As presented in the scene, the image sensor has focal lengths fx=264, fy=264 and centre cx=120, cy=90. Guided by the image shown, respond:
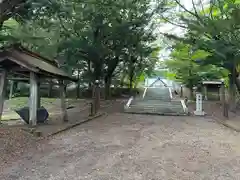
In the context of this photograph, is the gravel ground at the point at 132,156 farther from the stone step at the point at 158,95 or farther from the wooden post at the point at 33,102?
the stone step at the point at 158,95

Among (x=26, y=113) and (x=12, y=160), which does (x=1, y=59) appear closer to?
(x=26, y=113)

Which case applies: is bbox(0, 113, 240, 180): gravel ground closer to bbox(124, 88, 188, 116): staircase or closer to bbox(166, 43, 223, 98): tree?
bbox(124, 88, 188, 116): staircase

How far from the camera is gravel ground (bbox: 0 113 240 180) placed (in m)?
4.61

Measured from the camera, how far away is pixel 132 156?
5.76 m

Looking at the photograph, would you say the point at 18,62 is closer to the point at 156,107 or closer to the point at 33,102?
the point at 33,102

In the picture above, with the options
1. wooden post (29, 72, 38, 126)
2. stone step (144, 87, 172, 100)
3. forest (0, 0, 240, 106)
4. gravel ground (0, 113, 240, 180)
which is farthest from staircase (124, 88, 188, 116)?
wooden post (29, 72, 38, 126)

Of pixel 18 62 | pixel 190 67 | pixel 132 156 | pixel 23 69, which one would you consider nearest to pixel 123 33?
pixel 190 67

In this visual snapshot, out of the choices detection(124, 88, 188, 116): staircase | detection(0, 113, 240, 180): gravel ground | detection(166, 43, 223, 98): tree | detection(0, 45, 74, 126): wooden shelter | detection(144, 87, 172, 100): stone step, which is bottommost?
detection(0, 113, 240, 180): gravel ground

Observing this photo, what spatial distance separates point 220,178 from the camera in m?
4.51

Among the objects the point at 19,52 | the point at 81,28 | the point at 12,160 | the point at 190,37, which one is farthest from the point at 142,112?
the point at 12,160

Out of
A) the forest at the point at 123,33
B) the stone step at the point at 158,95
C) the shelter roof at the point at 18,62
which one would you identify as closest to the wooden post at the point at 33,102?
the shelter roof at the point at 18,62

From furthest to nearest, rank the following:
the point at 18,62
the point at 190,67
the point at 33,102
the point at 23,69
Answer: the point at 190,67
the point at 23,69
the point at 33,102
the point at 18,62

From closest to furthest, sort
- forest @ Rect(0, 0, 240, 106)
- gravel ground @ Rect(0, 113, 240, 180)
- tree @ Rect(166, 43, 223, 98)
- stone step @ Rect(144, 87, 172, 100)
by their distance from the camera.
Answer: gravel ground @ Rect(0, 113, 240, 180)
forest @ Rect(0, 0, 240, 106)
tree @ Rect(166, 43, 223, 98)
stone step @ Rect(144, 87, 172, 100)

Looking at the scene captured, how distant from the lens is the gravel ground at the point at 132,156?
4.61 m
